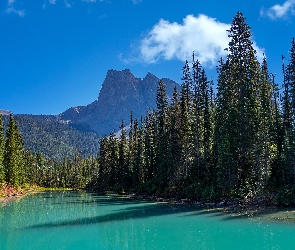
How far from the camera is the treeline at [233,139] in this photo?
37969 mm

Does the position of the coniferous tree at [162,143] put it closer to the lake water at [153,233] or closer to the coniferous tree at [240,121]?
the coniferous tree at [240,121]

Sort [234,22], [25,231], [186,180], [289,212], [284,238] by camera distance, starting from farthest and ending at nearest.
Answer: [186,180] < [234,22] < [289,212] < [25,231] < [284,238]

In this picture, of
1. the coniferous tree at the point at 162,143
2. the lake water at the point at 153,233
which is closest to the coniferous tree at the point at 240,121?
the lake water at the point at 153,233

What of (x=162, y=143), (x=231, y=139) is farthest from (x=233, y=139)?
(x=162, y=143)

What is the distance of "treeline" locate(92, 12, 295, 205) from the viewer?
3797cm

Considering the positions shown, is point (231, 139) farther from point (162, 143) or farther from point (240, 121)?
point (162, 143)

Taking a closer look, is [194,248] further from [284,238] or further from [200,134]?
[200,134]

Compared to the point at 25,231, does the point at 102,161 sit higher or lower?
higher

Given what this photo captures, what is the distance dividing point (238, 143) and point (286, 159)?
597 centimetres

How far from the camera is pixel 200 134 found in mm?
52875

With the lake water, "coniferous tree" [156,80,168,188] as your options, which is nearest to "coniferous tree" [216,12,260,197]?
the lake water

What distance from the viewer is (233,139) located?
41.0m

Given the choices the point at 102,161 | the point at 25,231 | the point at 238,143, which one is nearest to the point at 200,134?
the point at 238,143

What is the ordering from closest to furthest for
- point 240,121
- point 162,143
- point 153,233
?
point 153,233, point 240,121, point 162,143
